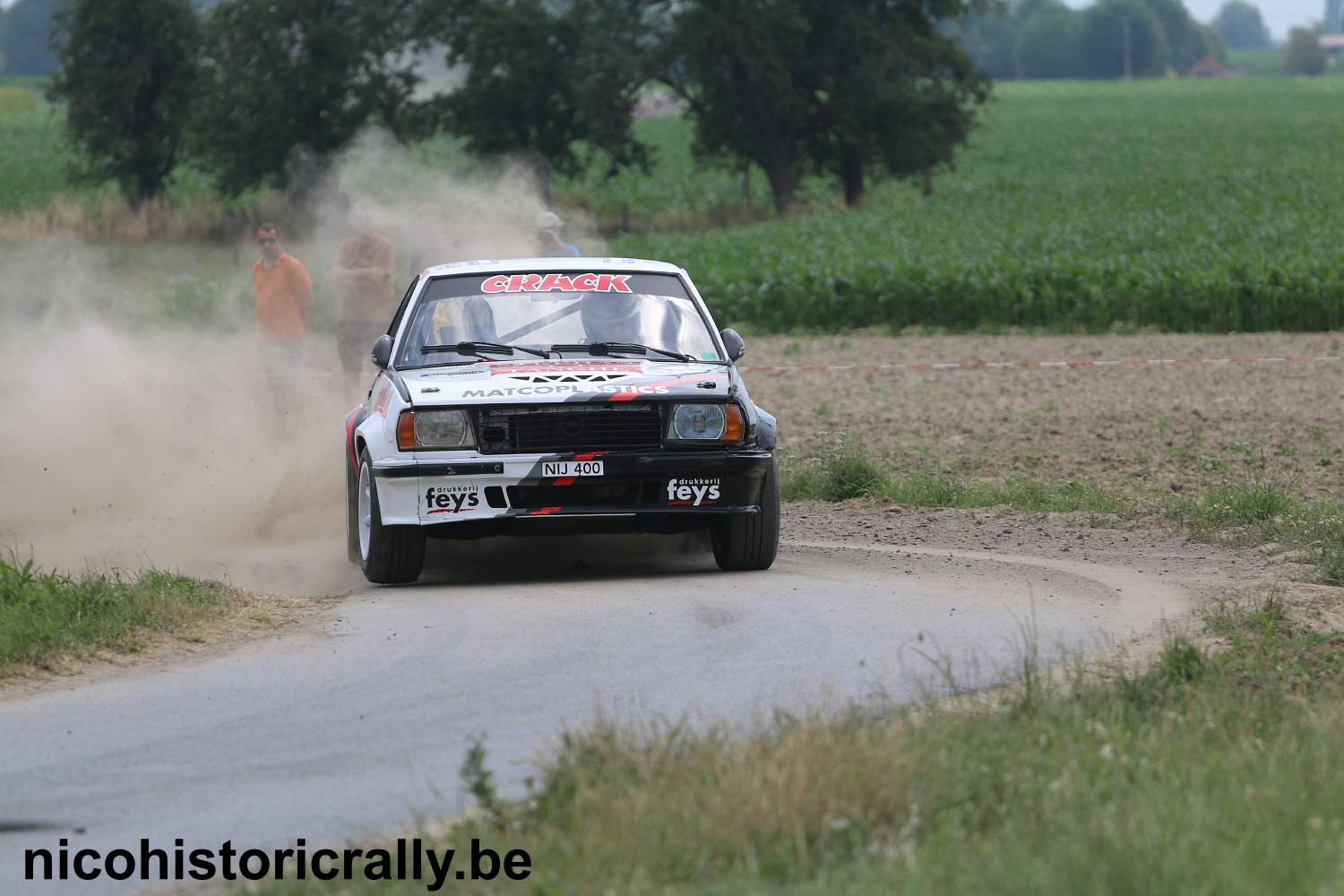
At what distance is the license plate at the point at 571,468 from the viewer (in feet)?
29.3

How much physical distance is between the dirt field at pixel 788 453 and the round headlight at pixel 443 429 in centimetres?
94

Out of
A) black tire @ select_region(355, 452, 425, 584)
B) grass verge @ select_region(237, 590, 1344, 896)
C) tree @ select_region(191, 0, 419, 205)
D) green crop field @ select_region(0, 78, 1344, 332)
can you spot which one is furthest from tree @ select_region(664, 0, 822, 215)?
grass verge @ select_region(237, 590, 1344, 896)

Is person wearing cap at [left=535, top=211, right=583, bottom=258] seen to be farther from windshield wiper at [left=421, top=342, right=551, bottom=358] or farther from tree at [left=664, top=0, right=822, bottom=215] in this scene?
tree at [left=664, top=0, right=822, bottom=215]

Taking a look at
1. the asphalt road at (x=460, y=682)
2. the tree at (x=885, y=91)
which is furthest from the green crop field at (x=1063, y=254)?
the asphalt road at (x=460, y=682)

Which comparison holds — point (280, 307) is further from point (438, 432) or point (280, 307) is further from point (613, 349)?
point (438, 432)

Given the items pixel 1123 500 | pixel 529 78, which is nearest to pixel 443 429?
pixel 1123 500

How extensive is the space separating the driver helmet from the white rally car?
157 millimetres

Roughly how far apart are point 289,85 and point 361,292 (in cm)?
5277

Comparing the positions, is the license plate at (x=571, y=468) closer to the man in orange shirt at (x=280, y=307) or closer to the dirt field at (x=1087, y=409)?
the dirt field at (x=1087, y=409)

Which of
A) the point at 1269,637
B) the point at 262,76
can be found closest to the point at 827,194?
the point at 262,76

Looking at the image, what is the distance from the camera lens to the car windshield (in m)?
9.95

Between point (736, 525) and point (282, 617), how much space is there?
2.40 metres

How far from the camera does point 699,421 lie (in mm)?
9180

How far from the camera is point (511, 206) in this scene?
17.8m
